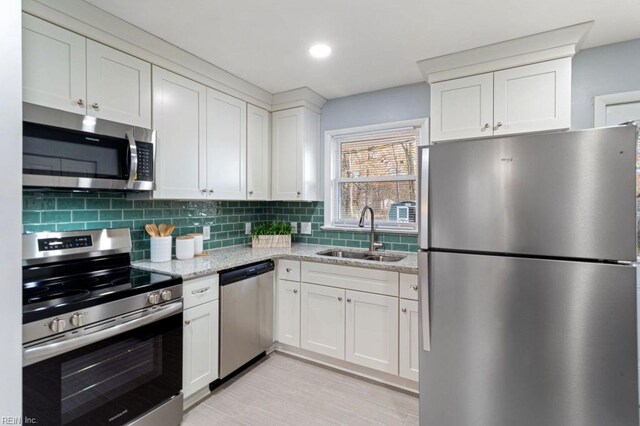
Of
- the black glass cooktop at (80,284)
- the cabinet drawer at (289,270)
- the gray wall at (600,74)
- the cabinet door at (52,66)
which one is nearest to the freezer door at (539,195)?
the gray wall at (600,74)

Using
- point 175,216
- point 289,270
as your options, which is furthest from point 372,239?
point 175,216

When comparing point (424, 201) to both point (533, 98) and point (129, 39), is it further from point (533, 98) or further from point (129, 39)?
point (129, 39)

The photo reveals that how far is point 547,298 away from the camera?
152cm

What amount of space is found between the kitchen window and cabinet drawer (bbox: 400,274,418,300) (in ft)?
2.31

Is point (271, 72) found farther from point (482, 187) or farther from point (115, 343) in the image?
point (115, 343)

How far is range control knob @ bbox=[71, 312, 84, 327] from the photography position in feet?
4.58

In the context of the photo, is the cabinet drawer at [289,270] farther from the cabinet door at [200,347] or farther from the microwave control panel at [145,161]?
the microwave control panel at [145,161]

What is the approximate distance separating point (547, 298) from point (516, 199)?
1.64ft

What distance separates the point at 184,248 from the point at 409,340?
1.83 metres

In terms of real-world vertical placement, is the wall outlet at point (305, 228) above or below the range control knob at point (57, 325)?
above

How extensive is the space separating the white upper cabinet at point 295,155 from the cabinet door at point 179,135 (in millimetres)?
863

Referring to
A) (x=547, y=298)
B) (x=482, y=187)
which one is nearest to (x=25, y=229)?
(x=482, y=187)

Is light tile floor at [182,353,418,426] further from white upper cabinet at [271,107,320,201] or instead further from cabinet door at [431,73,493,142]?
cabinet door at [431,73,493,142]

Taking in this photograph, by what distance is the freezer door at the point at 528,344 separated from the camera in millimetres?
1418
